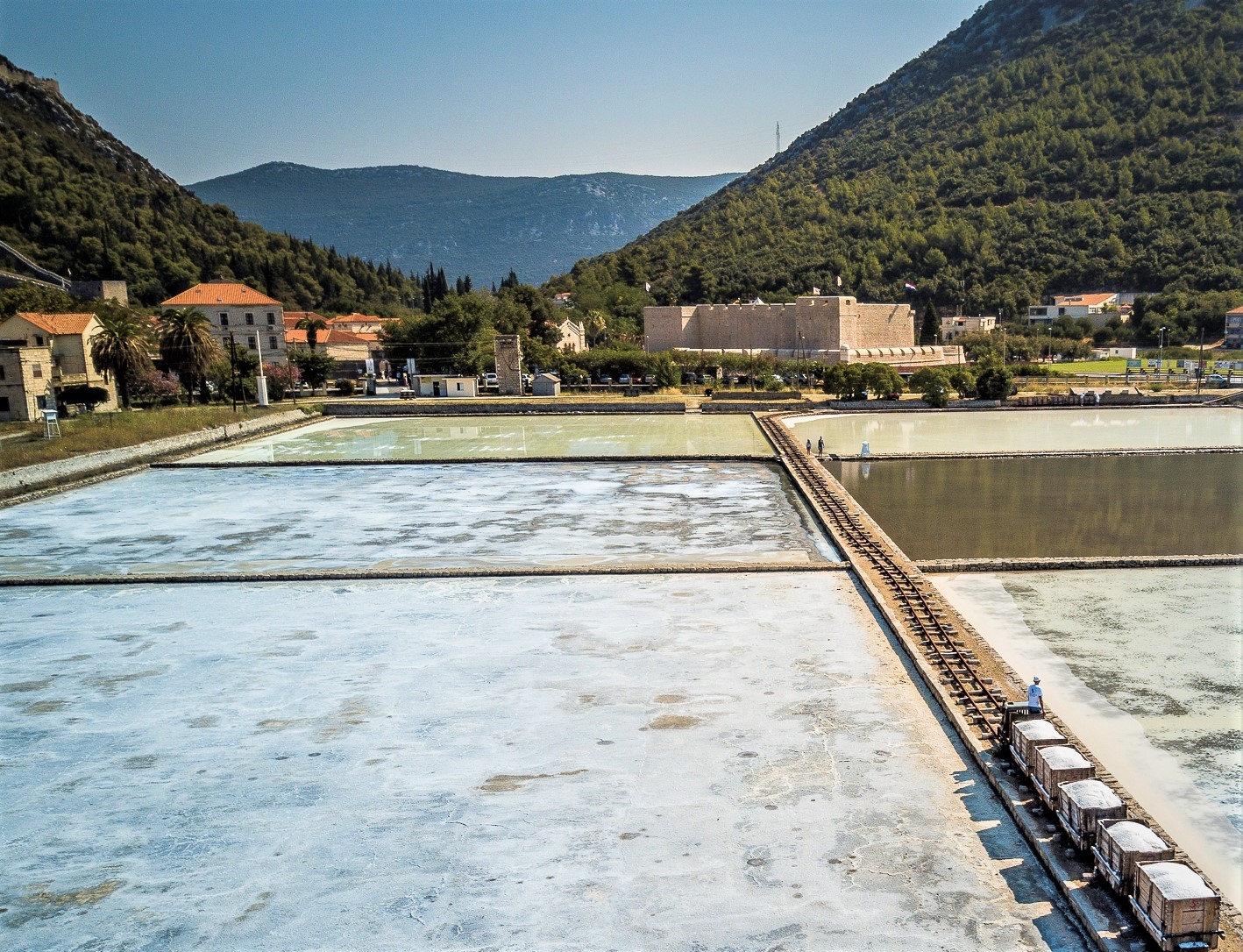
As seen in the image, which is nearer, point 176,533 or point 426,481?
point 176,533

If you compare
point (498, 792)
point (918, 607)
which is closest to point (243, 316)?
point (918, 607)

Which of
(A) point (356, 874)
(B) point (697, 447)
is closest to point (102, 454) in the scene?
(B) point (697, 447)

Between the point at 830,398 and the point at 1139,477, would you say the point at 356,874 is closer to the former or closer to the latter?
the point at 1139,477

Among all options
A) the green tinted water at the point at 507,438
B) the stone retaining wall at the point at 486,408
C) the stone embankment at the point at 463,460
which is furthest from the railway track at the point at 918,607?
the stone retaining wall at the point at 486,408

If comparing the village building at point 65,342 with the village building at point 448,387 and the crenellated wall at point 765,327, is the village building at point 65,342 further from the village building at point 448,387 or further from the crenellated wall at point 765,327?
the crenellated wall at point 765,327

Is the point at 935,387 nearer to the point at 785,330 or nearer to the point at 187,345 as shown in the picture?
the point at 785,330

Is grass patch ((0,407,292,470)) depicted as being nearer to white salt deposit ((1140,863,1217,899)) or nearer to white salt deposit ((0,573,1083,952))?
white salt deposit ((0,573,1083,952))

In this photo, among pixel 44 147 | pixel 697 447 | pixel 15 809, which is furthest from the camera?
pixel 44 147
